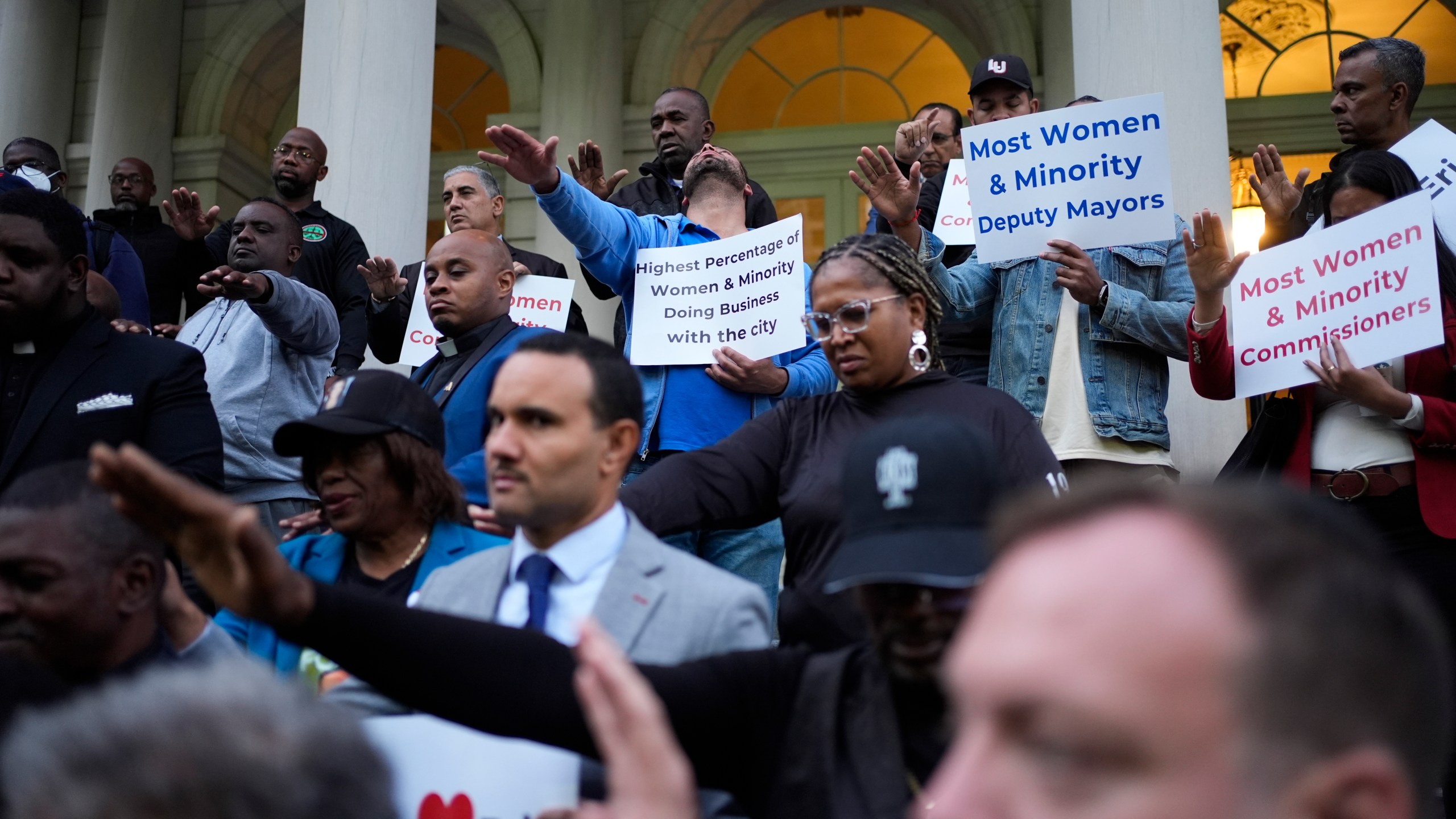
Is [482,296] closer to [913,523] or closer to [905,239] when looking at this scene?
[905,239]

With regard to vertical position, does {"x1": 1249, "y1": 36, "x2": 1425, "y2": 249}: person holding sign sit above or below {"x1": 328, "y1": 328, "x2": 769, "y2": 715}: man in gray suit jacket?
above

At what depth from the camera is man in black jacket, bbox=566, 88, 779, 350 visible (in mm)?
6848

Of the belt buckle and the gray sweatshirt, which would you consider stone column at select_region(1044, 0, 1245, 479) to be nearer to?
the belt buckle

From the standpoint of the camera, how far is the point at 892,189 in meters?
5.37

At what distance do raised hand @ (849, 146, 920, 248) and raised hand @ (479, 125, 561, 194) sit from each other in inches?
42.9

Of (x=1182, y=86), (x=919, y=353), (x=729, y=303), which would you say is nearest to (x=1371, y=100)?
(x=1182, y=86)

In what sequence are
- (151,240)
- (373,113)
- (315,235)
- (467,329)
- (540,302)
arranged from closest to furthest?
(467,329)
(540,302)
(315,235)
(373,113)
(151,240)

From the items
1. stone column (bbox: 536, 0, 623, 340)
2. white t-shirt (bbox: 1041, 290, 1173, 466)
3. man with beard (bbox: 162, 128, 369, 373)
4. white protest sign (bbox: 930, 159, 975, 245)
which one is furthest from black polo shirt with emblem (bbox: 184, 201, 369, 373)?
stone column (bbox: 536, 0, 623, 340)

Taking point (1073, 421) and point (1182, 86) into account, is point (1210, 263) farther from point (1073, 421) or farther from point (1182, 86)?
point (1182, 86)

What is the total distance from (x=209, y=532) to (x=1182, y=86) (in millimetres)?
6597

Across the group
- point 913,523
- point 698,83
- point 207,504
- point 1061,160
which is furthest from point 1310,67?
point 207,504

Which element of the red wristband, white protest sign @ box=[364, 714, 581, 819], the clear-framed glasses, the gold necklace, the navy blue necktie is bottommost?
white protest sign @ box=[364, 714, 581, 819]

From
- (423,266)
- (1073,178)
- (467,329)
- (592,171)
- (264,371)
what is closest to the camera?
(467,329)

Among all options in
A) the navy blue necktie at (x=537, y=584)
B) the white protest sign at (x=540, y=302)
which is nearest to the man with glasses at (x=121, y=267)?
the white protest sign at (x=540, y=302)
